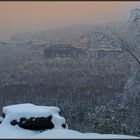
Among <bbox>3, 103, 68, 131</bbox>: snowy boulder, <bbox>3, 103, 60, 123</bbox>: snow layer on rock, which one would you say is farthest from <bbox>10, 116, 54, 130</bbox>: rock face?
<bbox>3, 103, 60, 123</bbox>: snow layer on rock

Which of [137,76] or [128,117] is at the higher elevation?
[137,76]

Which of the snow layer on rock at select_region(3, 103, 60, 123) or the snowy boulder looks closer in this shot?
the snowy boulder

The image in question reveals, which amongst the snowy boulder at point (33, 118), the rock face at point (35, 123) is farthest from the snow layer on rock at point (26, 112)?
the rock face at point (35, 123)

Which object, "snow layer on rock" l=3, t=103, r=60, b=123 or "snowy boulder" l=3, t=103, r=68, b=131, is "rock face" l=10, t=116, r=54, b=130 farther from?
"snow layer on rock" l=3, t=103, r=60, b=123

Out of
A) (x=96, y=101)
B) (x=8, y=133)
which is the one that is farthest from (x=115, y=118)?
(x=96, y=101)

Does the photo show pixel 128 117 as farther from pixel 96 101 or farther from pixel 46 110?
pixel 96 101

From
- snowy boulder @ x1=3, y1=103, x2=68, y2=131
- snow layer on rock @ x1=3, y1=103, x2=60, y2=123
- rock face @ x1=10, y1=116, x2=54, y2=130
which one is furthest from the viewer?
snow layer on rock @ x1=3, y1=103, x2=60, y2=123

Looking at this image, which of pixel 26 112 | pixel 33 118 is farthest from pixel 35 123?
pixel 26 112

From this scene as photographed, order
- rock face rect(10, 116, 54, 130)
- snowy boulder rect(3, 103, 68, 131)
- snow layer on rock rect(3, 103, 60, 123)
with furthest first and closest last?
1. snow layer on rock rect(3, 103, 60, 123)
2. snowy boulder rect(3, 103, 68, 131)
3. rock face rect(10, 116, 54, 130)
